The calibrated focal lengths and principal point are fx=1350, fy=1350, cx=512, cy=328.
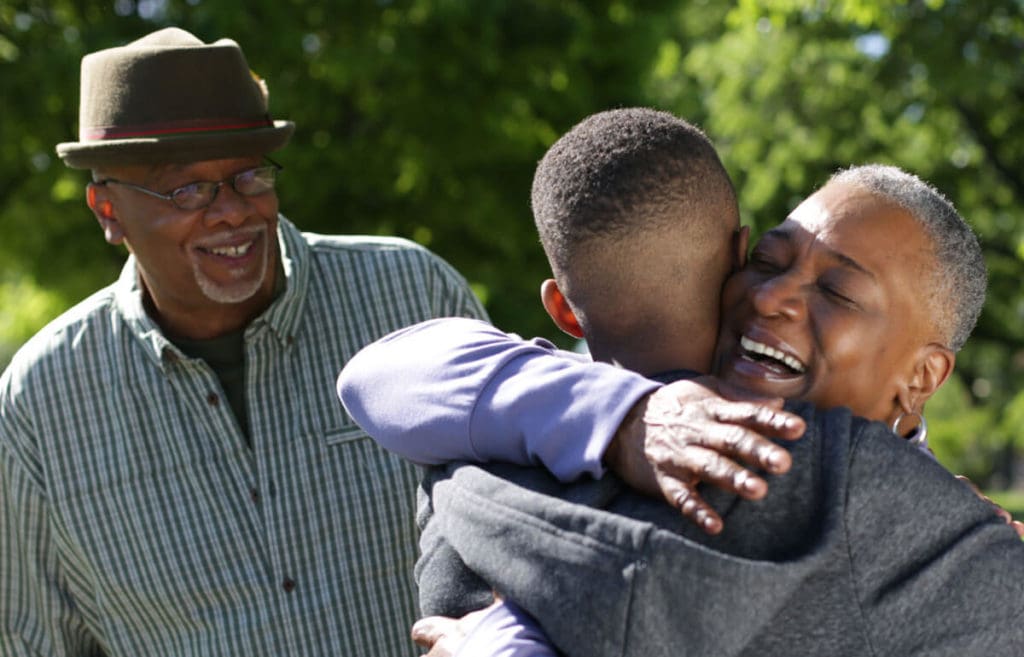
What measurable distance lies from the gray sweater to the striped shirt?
6.08 feet

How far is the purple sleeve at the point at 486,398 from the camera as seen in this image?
1809 millimetres

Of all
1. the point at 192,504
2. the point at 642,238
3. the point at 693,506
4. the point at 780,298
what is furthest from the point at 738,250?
the point at 192,504

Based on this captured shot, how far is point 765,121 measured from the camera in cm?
1756

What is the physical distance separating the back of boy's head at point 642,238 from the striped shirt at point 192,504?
5.62ft

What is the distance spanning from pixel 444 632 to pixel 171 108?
227 centimetres

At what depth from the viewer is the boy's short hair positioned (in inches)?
75.4

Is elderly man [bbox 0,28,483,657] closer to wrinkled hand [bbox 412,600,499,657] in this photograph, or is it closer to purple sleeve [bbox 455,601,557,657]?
wrinkled hand [bbox 412,600,499,657]

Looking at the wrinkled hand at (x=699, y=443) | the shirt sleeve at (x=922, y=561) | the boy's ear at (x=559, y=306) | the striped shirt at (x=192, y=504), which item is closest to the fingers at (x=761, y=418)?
the wrinkled hand at (x=699, y=443)

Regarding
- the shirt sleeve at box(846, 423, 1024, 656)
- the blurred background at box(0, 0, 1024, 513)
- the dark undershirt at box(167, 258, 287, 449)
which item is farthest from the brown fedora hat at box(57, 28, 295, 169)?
the blurred background at box(0, 0, 1024, 513)

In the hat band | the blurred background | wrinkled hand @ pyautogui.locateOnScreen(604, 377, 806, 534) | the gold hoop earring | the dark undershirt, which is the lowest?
the blurred background

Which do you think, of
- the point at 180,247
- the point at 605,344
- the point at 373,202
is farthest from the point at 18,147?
the point at 605,344

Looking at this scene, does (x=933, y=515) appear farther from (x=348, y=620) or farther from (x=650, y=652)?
(x=348, y=620)

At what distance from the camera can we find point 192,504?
355cm

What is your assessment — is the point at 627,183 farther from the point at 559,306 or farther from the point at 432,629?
the point at 432,629
